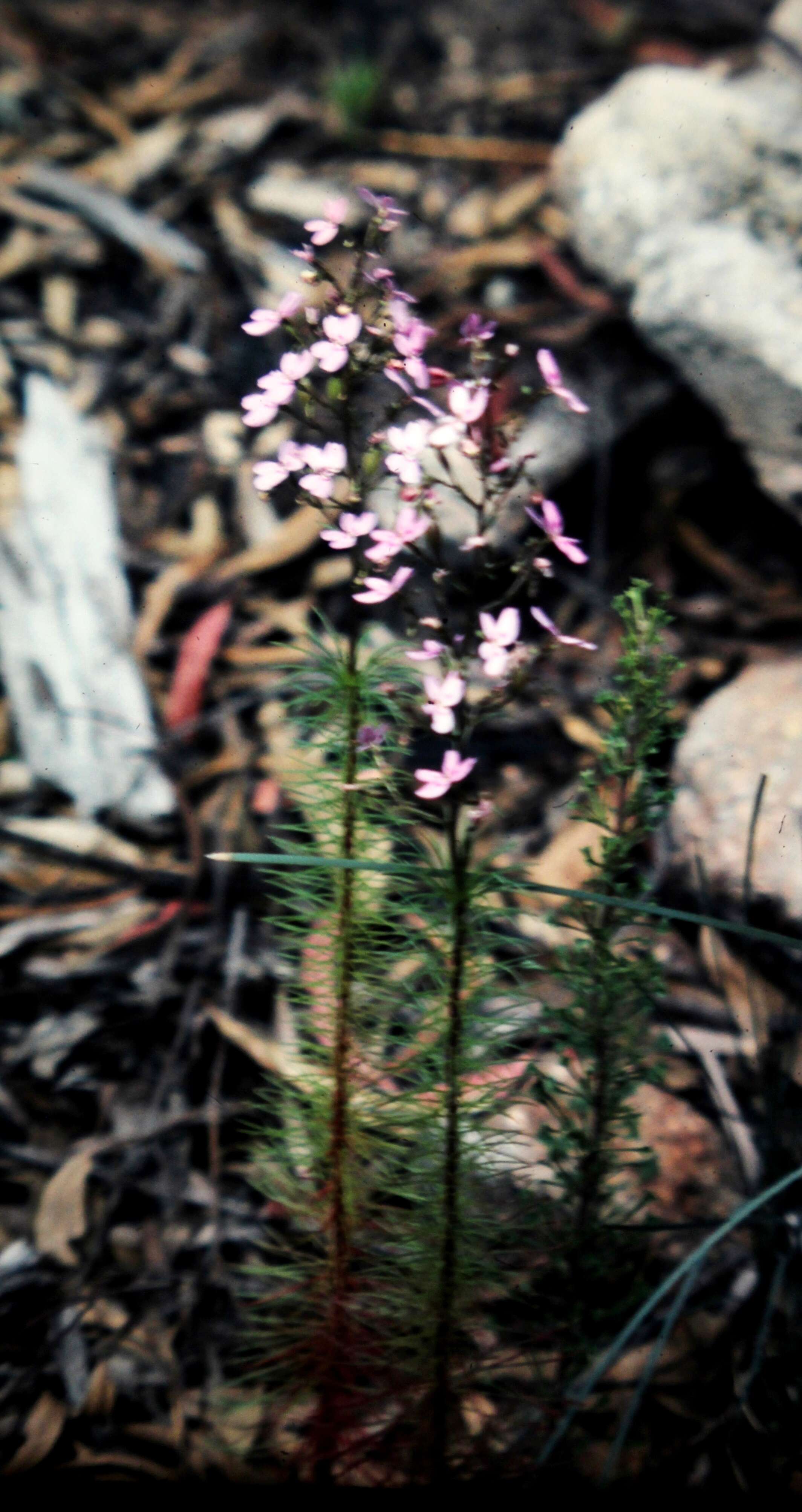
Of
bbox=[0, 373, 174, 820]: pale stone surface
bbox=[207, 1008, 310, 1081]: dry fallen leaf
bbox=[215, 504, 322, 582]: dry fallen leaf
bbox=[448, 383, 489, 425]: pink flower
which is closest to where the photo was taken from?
bbox=[448, 383, 489, 425]: pink flower

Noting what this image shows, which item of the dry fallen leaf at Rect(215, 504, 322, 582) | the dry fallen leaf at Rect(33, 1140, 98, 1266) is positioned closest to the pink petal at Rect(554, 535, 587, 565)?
the dry fallen leaf at Rect(33, 1140, 98, 1266)

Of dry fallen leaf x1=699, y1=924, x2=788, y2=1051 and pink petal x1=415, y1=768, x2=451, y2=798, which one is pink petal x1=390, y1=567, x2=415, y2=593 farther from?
dry fallen leaf x1=699, y1=924, x2=788, y2=1051

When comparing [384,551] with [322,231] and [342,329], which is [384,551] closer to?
[342,329]

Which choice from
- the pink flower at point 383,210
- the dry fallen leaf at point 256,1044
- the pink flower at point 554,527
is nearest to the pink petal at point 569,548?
the pink flower at point 554,527

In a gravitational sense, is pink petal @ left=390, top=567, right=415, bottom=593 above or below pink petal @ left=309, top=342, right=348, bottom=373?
below

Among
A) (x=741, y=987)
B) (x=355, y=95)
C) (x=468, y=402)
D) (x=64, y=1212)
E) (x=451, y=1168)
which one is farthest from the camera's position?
(x=355, y=95)

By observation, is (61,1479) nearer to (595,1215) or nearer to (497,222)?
(595,1215)

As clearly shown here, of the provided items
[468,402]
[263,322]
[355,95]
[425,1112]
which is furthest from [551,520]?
[355,95]

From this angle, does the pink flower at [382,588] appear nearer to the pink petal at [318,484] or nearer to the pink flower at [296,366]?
the pink petal at [318,484]
